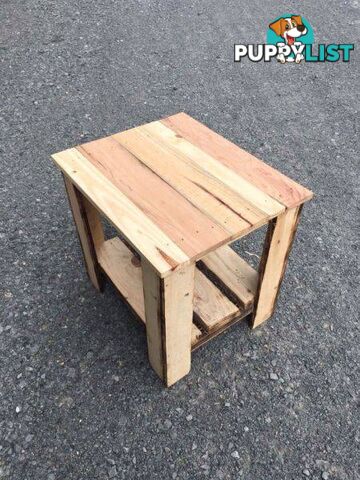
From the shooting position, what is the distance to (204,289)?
65.2 inches

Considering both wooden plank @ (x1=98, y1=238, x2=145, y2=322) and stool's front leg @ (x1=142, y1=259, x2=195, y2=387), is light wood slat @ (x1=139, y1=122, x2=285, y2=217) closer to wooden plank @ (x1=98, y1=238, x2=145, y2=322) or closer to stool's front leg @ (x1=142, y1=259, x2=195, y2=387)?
stool's front leg @ (x1=142, y1=259, x2=195, y2=387)

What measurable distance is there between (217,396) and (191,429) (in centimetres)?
16

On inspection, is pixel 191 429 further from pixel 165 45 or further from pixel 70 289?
pixel 165 45

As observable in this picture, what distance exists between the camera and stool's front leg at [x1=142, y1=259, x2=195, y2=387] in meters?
1.17

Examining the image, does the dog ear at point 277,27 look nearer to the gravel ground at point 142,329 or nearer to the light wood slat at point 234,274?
the gravel ground at point 142,329

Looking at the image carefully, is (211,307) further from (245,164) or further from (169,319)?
(245,164)

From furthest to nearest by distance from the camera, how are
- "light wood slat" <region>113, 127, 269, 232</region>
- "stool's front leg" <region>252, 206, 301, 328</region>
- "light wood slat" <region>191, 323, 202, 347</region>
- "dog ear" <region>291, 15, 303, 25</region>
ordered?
"dog ear" <region>291, 15, 303, 25</region> < "light wood slat" <region>191, 323, 202, 347</region> < "stool's front leg" <region>252, 206, 301, 328</region> < "light wood slat" <region>113, 127, 269, 232</region>

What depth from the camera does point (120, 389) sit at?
1546 mm

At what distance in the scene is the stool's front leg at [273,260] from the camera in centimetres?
135

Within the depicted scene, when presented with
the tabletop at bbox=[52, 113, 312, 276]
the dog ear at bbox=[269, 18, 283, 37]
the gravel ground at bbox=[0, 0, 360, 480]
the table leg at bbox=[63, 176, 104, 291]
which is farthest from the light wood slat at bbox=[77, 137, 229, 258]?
the dog ear at bbox=[269, 18, 283, 37]

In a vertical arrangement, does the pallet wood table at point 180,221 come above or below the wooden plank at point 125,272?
above

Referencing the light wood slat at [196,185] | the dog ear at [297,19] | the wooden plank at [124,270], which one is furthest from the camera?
the dog ear at [297,19]

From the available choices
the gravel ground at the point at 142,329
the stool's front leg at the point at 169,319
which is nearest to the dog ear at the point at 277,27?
the gravel ground at the point at 142,329

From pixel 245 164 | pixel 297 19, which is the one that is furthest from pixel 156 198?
pixel 297 19
